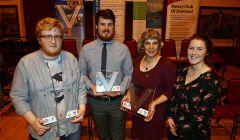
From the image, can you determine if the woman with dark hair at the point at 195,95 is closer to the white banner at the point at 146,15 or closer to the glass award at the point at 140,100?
the glass award at the point at 140,100

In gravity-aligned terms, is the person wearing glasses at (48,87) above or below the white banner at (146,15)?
below

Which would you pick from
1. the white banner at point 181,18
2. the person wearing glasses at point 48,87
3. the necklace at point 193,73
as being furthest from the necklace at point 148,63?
the white banner at point 181,18

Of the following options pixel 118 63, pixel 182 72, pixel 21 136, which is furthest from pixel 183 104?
pixel 21 136

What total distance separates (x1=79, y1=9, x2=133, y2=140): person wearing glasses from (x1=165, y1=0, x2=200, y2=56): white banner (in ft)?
15.2

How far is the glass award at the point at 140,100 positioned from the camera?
202cm

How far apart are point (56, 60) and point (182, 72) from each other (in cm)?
118

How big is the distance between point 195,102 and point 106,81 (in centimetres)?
90

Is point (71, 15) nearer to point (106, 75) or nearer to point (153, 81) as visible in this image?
point (106, 75)

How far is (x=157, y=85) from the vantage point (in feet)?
6.67

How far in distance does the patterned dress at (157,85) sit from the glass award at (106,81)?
215 mm

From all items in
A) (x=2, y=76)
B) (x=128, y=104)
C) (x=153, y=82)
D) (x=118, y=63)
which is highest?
(x=118, y=63)

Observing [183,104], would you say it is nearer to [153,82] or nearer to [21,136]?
[153,82]

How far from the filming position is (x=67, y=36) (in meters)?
6.20

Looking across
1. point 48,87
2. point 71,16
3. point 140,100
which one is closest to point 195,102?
point 140,100
